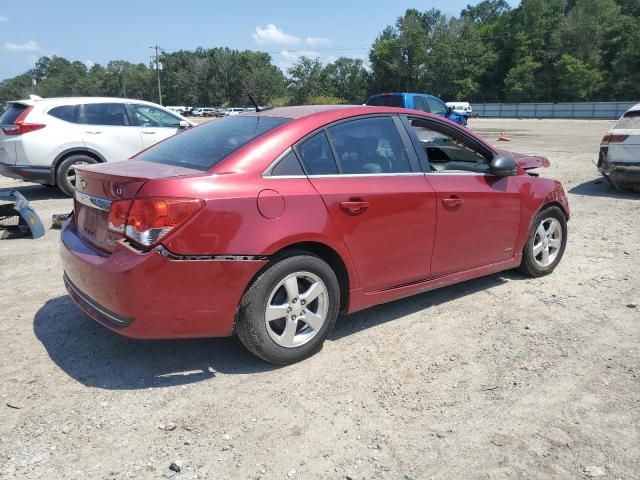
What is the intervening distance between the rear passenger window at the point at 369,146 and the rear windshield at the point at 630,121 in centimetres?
707

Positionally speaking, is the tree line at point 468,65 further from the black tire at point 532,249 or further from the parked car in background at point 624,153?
the black tire at point 532,249

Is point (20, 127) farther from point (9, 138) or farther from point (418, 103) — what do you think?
point (418, 103)

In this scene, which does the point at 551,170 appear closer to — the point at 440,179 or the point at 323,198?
the point at 440,179

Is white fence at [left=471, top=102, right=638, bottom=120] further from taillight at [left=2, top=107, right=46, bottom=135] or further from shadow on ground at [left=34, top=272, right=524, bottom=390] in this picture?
shadow on ground at [left=34, top=272, right=524, bottom=390]

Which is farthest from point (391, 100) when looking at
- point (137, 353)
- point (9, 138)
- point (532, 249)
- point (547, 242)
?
point (137, 353)

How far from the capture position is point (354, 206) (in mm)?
3502

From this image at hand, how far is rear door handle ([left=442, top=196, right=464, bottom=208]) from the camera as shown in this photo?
403 cm

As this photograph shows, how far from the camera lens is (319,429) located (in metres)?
2.77

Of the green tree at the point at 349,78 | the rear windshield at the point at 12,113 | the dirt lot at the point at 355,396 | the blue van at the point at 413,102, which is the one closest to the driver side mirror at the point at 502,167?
the dirt lot at the point at 355,396

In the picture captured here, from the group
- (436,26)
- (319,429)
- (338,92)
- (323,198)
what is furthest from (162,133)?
(436,26)

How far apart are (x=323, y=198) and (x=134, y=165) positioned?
1.28 metres

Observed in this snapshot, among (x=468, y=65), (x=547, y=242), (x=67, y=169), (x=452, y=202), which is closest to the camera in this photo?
(x=452, y=202)

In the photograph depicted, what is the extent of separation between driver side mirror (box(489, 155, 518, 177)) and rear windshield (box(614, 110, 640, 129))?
20.0ft

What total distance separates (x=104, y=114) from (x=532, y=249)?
7.73 m
